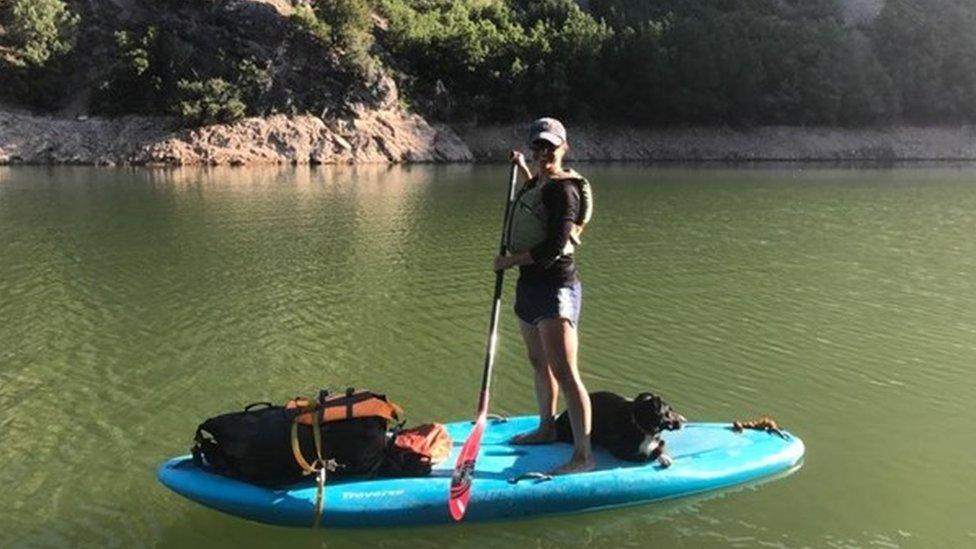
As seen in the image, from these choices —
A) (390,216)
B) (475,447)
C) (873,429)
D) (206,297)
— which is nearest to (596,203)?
(390,216)

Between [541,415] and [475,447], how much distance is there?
0.86 m

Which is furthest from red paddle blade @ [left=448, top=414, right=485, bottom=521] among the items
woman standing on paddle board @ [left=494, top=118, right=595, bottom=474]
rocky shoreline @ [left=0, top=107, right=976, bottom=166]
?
rocky shoreline @ [left=0, top=107, right=976, bottom=166]

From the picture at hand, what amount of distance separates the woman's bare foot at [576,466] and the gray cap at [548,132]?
2.55 metres

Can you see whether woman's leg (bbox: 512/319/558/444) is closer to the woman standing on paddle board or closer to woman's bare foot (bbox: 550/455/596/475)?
the woman standing on paddle board

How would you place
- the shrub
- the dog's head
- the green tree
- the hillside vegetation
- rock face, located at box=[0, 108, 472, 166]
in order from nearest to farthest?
the dog's head < rock face, located at box=[0, 108, 472, 166] < the shrub < the green tree < the hillside vegetation

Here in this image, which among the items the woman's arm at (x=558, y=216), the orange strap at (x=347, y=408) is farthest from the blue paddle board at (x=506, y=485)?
the woman's arm at (x=558, y=216)

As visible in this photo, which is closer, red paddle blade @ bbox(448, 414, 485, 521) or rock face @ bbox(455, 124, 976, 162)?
red paddle blade @ bbox(448, 414, 485, 521)

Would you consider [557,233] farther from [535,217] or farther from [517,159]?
[517,159]

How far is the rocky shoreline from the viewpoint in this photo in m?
54.5

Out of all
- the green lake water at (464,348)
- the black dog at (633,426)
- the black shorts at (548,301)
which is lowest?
the green lake water at (464,348)

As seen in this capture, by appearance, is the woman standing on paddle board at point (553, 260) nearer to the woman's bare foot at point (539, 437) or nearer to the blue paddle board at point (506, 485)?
the blue paddle board at point (506, 485)

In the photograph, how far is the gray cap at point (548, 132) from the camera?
21.5ft

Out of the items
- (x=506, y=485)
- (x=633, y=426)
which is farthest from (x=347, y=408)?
(x=633, y=426)

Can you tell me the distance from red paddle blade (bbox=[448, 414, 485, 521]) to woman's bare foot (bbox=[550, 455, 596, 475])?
67cm
